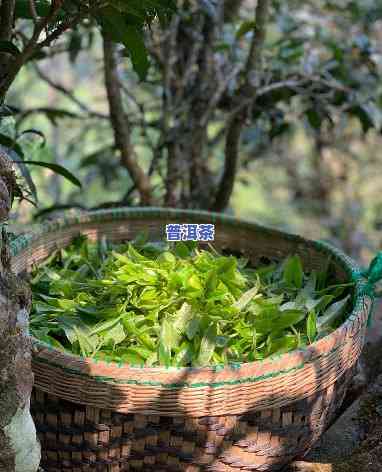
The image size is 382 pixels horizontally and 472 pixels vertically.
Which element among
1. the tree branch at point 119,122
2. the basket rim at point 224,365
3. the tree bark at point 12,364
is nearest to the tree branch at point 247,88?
the tree branch at point 119,122

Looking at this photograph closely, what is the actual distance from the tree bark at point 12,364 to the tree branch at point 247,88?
1047 millimetres

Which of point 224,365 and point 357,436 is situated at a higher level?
point 224,365

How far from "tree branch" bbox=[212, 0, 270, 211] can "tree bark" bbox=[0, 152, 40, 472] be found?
105cm

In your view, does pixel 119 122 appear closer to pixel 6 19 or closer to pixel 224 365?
pixel 6 19

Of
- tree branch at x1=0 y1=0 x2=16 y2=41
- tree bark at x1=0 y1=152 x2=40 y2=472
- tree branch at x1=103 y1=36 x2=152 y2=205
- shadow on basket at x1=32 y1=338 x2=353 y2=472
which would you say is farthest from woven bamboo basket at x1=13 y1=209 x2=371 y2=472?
tree branch at x1=103 y1=36 x2=152 y2=205

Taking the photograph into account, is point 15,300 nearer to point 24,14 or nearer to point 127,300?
point 127,300

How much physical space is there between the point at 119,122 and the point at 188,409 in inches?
44.3

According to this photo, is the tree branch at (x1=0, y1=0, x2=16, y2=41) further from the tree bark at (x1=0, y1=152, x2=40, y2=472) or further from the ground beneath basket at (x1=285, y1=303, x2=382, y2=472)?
the ground beneath basket at (x1=285, y1=303, x2=382, y2=472)

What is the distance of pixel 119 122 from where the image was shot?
1.90 metres

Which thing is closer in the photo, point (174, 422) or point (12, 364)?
point (12, 364)

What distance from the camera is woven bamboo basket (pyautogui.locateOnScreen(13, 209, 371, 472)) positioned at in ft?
3.15

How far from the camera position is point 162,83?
2.14 metres

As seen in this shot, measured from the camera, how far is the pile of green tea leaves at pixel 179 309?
1.12 metres

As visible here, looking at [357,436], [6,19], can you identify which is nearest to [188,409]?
[357,436]
